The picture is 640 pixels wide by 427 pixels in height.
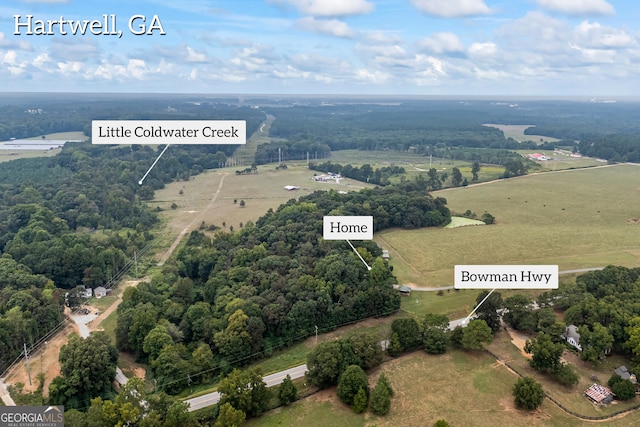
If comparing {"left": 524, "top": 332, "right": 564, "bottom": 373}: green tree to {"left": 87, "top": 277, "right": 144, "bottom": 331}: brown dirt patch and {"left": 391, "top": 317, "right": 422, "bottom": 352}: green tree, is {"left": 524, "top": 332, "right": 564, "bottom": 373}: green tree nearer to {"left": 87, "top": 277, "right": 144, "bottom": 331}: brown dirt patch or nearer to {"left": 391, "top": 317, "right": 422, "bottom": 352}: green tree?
{"left": 391, "top": 317, "right": 422, "bottom": 352}: green tree

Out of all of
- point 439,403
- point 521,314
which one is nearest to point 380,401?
point 439,403

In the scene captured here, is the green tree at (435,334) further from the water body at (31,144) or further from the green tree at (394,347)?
the water body at (31,144)

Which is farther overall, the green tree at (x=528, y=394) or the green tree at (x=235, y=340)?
the green tree at (x=235, y=340)

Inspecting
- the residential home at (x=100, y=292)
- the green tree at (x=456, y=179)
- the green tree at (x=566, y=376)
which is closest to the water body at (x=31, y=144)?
the residential home at (x=100, y=292)

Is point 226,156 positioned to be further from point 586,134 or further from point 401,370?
point 586,134

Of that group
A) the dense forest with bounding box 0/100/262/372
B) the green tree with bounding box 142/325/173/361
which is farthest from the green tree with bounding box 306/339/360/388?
the dense forest with bounding box 0/100/262/372

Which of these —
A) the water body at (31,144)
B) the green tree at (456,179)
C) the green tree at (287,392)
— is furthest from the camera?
the water body at (31,144)
